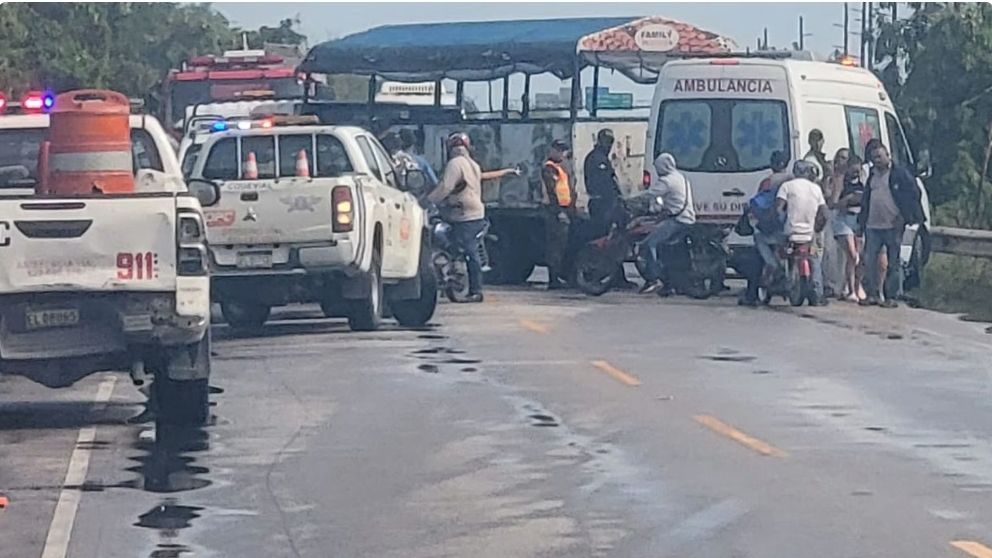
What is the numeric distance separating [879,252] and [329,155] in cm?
690

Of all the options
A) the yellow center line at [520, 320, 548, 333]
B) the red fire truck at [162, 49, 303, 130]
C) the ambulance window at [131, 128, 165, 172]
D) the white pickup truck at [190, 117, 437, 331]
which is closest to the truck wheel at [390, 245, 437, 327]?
the white pickup truck at [190, 117, 437, 331]

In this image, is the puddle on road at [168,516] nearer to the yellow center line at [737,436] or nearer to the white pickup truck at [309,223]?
the yellow center line at [737,436]

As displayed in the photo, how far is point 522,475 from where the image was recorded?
492 inches

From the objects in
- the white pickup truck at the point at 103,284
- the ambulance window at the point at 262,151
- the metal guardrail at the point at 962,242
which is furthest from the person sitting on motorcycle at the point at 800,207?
the white pickup truck at the point at 103,284

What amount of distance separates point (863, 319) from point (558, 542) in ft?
43.3

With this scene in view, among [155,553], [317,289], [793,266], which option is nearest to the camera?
[155,553]

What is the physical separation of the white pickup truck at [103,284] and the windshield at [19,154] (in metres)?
1.54

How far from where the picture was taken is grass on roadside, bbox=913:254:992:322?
84.3 ft

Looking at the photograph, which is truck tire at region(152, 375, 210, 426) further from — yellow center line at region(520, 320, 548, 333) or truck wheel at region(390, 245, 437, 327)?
truck wheel at region(390, 245, 437, 327)

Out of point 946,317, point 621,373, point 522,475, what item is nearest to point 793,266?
point 946,317

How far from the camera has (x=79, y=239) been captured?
1390 cm

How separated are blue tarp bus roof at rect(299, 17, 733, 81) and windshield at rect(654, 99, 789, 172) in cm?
299

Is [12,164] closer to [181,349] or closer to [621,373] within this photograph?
[181,349]

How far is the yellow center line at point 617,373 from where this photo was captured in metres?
17.0
